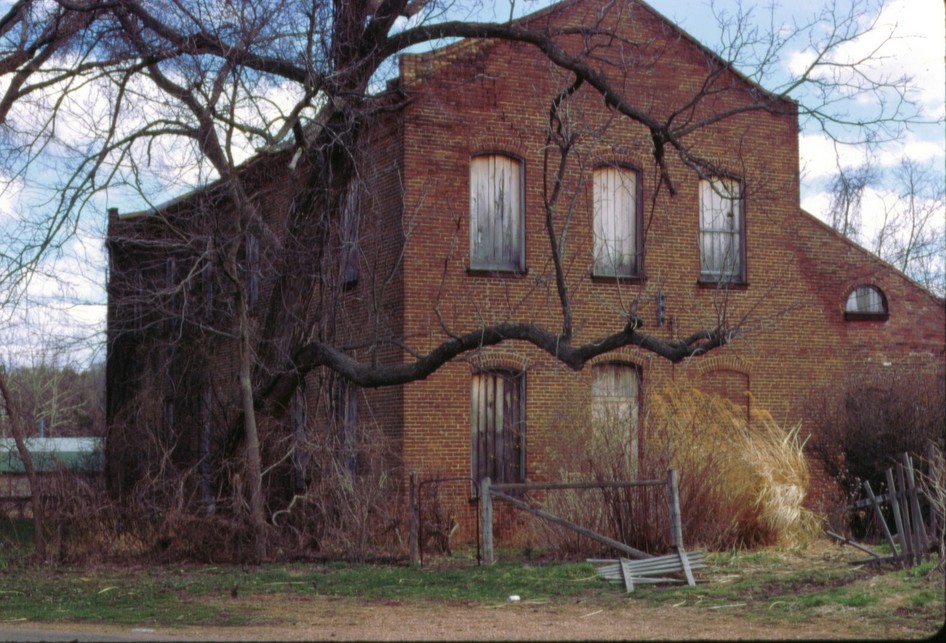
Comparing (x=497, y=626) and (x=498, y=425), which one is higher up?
(x=498, y=425)

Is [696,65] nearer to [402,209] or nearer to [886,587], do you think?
[402,209]

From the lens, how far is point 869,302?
26578mm

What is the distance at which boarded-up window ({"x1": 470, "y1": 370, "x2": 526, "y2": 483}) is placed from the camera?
22719 millimetres

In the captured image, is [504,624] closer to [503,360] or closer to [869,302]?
[503,360]

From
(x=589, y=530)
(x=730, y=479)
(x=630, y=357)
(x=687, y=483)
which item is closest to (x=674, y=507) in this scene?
(x=589, y=530)

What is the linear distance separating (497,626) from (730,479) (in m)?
6.98

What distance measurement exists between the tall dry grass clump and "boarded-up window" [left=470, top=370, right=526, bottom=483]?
14.3 feet

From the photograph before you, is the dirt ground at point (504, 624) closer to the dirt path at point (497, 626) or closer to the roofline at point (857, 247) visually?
the dirt path at point (497, 626)

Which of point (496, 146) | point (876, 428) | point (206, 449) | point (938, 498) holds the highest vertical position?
point (496, 146)

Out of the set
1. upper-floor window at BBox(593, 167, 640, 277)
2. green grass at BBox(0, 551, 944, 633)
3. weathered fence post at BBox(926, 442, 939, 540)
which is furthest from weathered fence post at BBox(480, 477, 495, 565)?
upper-floor window at BBox(593, 167, 640, 277)

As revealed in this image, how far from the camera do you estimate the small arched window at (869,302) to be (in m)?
26.4

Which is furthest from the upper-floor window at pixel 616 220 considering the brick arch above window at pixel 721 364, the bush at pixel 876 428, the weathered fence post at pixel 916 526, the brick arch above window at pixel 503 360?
the weathered fence post at pixel 916 526

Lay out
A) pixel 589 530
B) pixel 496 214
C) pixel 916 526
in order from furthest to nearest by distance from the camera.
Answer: pixel 496 214 < pixel 589 530 < pixel 916 526

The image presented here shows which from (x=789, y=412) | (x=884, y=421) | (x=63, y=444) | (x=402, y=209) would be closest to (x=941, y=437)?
(x=884, y=421)
